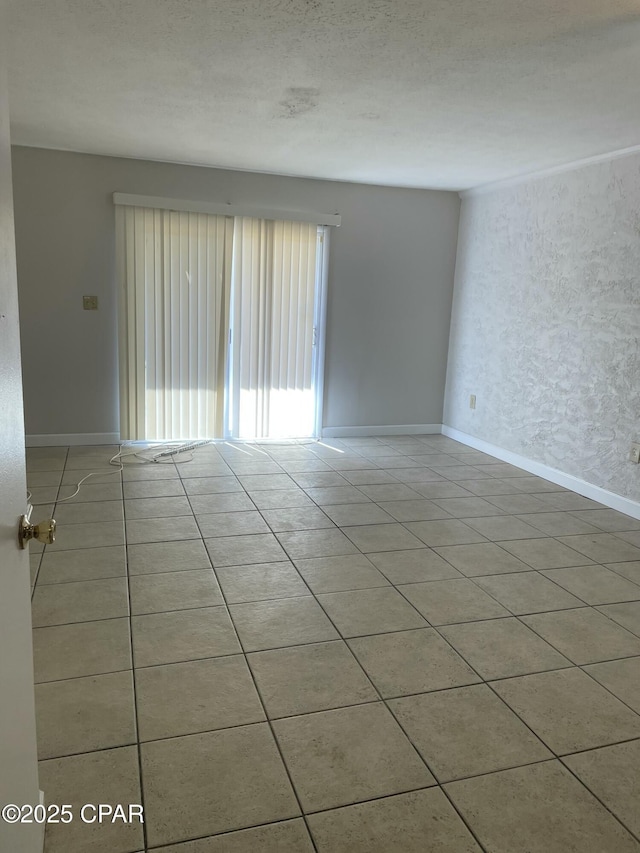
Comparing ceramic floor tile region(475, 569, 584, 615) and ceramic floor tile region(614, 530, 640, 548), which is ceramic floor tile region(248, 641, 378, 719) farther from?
ceramic floor tile region(614, 530, 640, 548)

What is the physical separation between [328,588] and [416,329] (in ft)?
11.7

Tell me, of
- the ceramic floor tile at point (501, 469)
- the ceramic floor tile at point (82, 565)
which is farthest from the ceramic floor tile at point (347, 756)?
the ceramic floor tile at point (501, 469)

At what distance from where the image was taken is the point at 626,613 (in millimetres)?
2652

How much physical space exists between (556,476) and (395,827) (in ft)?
11.4

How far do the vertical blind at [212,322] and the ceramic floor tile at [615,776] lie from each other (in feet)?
13.1

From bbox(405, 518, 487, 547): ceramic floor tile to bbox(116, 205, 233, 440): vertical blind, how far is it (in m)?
2.33

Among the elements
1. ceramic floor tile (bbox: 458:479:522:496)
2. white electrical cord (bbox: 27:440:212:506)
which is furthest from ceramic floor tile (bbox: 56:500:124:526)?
ceramic floor tile (bbox: 458:479:522:496)

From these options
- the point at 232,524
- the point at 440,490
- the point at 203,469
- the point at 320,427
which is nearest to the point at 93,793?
the point at 232,524

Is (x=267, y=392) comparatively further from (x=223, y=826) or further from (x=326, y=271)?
(x=223, y=826)

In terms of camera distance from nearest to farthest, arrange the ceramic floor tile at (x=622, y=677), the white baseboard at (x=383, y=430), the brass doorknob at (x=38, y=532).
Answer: the brass doorknob at (x=38, y=532), the ceramic floor tile at (x=622, y=677), the white baseboard at (x=383, y=430)

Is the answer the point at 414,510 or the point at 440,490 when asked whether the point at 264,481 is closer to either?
A: the point at 414,510

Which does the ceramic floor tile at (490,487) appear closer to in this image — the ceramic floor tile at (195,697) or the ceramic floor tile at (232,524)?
the ceramic floor tile at (232,524)

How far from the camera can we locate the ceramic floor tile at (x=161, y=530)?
127 inches

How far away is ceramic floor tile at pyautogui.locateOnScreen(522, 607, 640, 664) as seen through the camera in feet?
7.66
